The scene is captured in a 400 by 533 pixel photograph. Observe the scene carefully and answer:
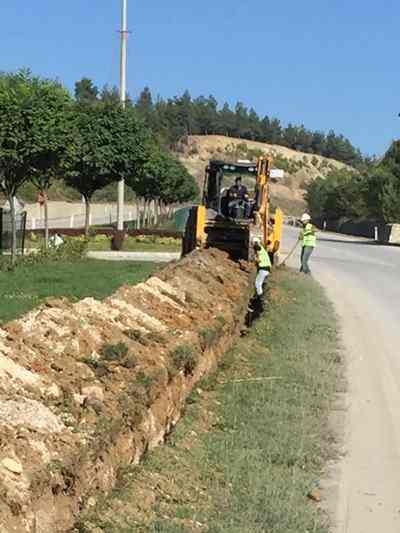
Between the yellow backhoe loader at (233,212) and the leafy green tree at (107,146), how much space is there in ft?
33.2

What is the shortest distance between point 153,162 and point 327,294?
3066 centimetres

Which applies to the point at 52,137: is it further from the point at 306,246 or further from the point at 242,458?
the point at 242,458

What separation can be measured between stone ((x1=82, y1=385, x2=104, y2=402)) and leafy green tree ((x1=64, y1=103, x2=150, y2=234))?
27.4m

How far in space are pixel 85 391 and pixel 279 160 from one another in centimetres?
16881

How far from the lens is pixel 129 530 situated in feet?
17.5

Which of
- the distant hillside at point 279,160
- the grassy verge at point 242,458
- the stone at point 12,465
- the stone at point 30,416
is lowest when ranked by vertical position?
the grassy verge at point 242,458

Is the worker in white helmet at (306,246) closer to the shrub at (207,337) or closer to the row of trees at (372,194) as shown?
the shrub at (207,337)

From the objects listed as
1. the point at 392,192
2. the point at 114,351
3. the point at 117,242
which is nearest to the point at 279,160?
the point at 392,192

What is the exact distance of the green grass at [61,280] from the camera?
49.5 feet

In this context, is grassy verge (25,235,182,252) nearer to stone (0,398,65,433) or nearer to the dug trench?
the dug trench

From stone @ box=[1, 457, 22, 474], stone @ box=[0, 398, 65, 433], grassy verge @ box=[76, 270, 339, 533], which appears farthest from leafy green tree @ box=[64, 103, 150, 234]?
stone @ box=[1, 457, 22, 474]

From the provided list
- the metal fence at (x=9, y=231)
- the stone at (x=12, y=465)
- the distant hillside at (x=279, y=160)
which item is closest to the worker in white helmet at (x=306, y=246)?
the metal fence at (x=9, y=231)

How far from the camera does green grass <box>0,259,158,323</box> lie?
49.5 feet

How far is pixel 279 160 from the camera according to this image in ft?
569
